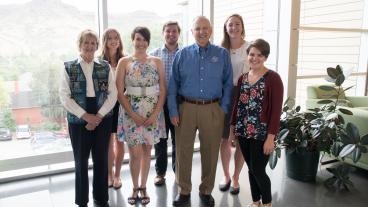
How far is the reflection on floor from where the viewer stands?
8.57ft

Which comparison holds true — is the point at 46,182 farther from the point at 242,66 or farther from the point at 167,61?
the point at 242,66

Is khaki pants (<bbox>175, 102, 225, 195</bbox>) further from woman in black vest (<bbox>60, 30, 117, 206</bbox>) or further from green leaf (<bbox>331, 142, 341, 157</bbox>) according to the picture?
green leaf (<bbox>331, 142, 341, 157</bbox>)

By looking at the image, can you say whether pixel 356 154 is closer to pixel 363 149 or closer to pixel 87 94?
pixel 363 149

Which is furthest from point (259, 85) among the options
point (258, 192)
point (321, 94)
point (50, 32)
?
point (50, 32)

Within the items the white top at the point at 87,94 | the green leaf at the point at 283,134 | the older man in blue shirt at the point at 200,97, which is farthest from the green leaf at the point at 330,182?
the white top at the point at 87,94

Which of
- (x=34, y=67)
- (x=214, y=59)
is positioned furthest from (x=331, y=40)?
(x=34, y=67)

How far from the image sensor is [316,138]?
113 inches

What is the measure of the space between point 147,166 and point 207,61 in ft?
3.33

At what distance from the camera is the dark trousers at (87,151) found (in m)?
2.29

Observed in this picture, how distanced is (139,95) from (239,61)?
89 cm

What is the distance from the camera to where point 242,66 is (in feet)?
8.73

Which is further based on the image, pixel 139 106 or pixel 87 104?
pixel 139 106

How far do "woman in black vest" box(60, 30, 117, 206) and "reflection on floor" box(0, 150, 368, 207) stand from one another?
41cm

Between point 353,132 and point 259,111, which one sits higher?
point 259,111
